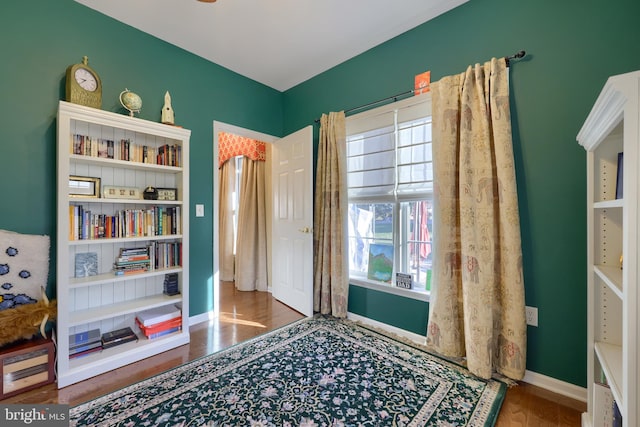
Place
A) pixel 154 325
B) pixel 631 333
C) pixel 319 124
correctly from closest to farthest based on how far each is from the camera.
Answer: pixel 631 333 → pixel 154 325 → pixel 319 124

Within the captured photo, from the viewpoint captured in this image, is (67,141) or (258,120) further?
(258,120)

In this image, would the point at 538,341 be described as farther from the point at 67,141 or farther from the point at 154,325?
the point at 67,141

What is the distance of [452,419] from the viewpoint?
55.9 inches

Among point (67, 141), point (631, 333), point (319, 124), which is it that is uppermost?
point (319, 124)

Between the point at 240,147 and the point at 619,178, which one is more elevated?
the point at 240,147

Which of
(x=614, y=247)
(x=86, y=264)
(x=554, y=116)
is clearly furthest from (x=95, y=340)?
(x=554, y=116)

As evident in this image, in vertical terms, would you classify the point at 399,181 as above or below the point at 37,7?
A: below

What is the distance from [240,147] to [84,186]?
2302 millimetres

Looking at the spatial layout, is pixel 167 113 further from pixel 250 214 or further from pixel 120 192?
pixel 250 214

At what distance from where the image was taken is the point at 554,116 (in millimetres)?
1678

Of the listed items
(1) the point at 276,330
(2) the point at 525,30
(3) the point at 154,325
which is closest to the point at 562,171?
(2) the point at 525,30

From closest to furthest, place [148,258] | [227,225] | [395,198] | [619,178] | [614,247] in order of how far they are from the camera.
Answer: [619,178] < [614,247] < [148,258] < [395,198] < [227,225]

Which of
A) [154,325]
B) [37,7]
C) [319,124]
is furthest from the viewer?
[319,124]

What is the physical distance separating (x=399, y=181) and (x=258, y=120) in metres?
1.90
